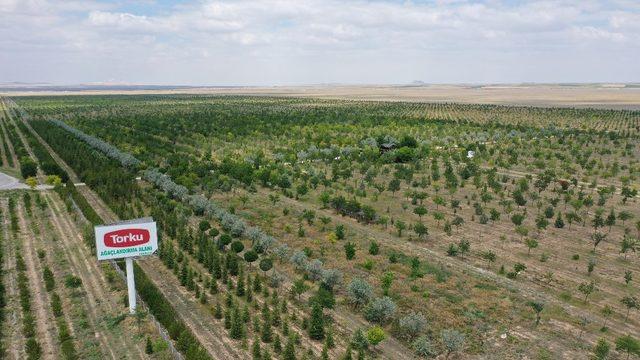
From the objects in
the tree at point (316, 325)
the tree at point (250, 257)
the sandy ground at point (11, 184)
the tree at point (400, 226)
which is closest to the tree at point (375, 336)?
the tree at point (316, 325)

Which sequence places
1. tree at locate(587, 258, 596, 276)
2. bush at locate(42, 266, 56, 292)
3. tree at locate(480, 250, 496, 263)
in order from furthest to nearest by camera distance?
tree at locate(480, 250, 496, 263)
tree at locate(587, 258, 596, 276)
bush at locate(42, 266, 56, 292)

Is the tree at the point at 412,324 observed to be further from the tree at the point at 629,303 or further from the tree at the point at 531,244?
the tree at the point at 531,244

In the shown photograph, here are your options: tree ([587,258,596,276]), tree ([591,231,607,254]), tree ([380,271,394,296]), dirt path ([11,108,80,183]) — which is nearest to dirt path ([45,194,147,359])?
tree ([380,271,394,296])

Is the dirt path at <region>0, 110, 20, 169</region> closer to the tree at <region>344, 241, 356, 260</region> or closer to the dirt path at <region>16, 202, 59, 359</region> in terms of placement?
the dirt path at <region>16, 202, 59, 359</region>

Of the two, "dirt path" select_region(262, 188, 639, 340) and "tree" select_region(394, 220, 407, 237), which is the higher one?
"tree" select_region(394, 220, 407, 237)

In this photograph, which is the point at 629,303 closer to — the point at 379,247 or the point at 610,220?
the point at 379,247

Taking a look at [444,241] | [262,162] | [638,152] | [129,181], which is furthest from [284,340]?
[638,152]

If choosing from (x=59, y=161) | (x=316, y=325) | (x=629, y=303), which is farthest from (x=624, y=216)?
(x=59, y=161)

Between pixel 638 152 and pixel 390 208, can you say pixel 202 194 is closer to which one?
pixel 390 208
